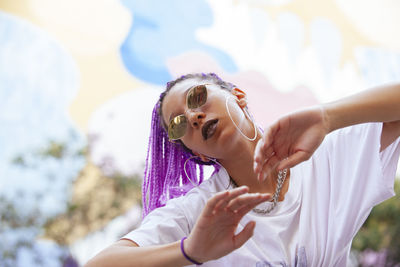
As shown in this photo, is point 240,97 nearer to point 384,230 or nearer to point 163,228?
point 163,228

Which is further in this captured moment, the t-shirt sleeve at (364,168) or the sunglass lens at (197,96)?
the sunglass lens at (197,96)

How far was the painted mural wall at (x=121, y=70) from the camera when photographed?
3545 mm

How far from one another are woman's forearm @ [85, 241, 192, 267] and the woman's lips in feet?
1.18

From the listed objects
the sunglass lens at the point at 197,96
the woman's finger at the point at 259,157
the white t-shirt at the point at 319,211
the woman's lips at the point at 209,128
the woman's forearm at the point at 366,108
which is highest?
the sunglass lens at the point at 197,96

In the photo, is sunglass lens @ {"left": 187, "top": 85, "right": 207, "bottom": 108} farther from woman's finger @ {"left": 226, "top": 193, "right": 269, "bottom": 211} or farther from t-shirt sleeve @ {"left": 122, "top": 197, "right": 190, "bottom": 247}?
woman's finger @ {"left": 226, "top": 193, "right": 269, "bottom": 211}

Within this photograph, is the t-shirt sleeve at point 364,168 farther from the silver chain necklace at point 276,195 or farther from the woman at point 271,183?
the silver chain necklace at point 276,195

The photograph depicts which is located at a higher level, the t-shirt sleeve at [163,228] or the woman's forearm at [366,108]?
the woman's forearm at [366,108]

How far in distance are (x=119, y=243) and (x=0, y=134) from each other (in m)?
3.11

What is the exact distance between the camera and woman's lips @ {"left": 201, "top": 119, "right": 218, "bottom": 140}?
1191 millimetres

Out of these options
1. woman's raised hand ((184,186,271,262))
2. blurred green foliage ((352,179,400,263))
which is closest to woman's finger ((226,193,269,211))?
woman's raised hand ((184,186,271,262))

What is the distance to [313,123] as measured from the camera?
912mm

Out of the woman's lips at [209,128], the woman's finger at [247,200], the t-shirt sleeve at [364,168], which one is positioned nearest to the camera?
the woman's finger at [247,200]

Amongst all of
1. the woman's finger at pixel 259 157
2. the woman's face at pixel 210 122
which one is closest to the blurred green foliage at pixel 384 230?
the woman's face at pixel 210 122

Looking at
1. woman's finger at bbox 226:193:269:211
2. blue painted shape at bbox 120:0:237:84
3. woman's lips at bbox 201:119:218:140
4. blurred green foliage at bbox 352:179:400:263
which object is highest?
blue painted shape at bbox 120:0:237:84
